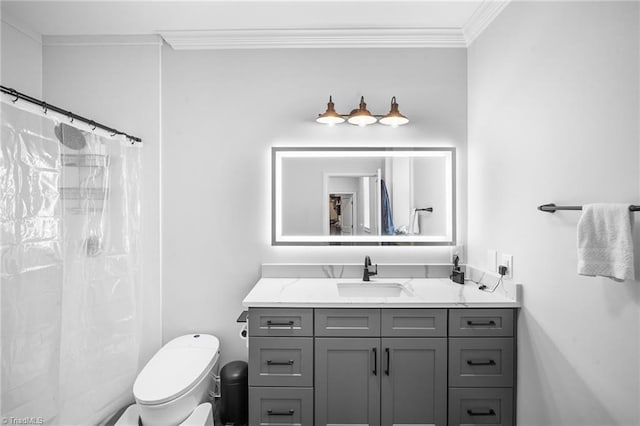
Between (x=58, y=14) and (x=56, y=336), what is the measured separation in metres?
1.99

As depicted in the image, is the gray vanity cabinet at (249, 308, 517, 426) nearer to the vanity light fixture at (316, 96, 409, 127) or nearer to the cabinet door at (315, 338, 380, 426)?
the cabinet door at (315, 338, 380, 426)

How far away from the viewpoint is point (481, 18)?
197 cm

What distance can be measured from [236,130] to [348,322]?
1.50 metres

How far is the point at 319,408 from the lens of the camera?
5.59ft

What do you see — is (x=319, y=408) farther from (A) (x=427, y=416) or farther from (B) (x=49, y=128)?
(B) (x=49, y=128)

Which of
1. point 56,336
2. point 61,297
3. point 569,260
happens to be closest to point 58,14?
point 61,297

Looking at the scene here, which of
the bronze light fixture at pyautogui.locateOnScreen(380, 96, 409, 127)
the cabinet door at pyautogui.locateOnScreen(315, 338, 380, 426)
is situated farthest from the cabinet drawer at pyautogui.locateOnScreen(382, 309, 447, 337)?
the bronze light fixture at pyautogui.locateOnScreen(380, 96, 409, 127)

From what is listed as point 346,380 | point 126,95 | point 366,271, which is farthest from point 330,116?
point 346,380

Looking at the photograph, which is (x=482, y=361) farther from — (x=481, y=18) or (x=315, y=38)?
(x=315, y=38)

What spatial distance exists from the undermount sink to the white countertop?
0.09ft

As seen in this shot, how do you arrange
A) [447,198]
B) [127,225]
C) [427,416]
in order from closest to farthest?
1. [427,416]
2. [127,225]
3. [447,198]

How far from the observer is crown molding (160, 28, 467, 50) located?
215 cm

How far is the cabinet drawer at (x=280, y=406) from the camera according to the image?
1.70 metres

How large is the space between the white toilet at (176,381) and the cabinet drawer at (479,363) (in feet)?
4.64
